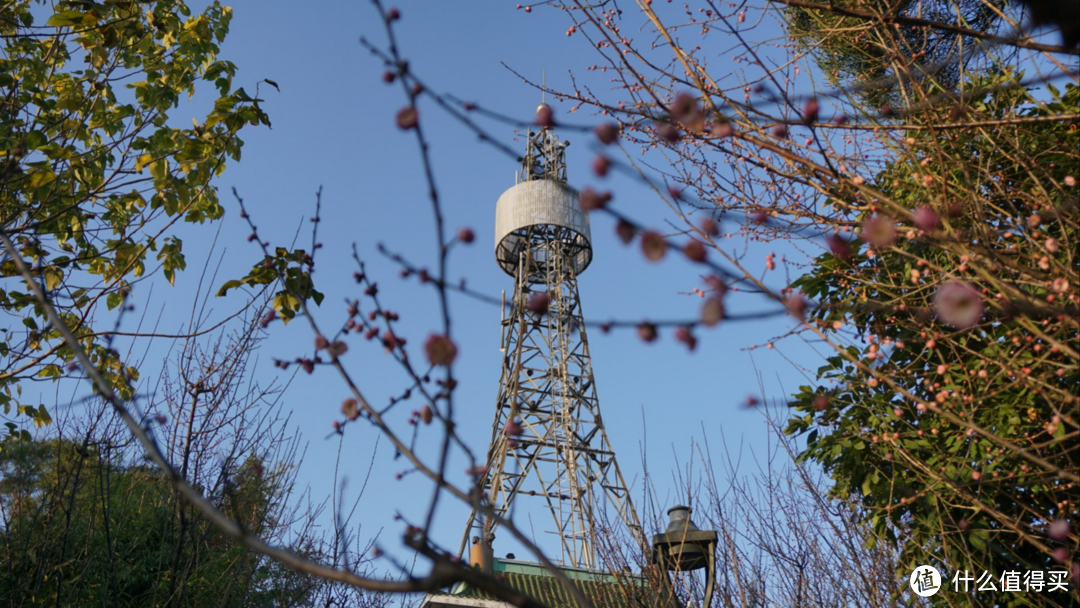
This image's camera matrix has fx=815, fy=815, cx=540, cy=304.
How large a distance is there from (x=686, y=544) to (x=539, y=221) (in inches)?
707

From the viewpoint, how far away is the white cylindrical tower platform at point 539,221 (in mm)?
23672

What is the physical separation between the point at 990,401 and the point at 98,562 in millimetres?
9268

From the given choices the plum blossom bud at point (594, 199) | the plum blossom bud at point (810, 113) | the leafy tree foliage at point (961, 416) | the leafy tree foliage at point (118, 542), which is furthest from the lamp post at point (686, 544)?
the plum blossom bud at point (594, 199)

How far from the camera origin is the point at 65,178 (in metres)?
5.37

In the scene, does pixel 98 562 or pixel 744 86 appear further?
pixel 98 562

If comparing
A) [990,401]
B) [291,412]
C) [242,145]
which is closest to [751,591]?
[990,401]

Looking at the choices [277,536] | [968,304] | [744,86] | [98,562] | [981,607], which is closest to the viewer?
[968,304]

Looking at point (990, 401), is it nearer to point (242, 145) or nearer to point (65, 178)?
point (242, 145)

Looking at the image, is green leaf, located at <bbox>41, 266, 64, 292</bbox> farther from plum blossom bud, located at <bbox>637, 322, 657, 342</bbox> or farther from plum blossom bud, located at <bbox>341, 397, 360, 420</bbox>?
plum blossom bud, located at <bbox>637, 322, 657, 342</bbox>

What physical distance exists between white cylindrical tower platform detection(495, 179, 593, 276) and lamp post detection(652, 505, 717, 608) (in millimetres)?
17529

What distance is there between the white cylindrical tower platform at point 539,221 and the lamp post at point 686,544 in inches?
690

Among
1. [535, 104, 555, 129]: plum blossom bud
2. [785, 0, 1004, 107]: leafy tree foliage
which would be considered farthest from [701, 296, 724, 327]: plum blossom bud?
[785, 0, 1004, 107]: leafy tree foliage

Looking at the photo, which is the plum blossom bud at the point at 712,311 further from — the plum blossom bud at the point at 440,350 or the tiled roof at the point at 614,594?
the tiled roof at the point at 614,594

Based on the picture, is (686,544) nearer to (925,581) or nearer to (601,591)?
(925,581)
